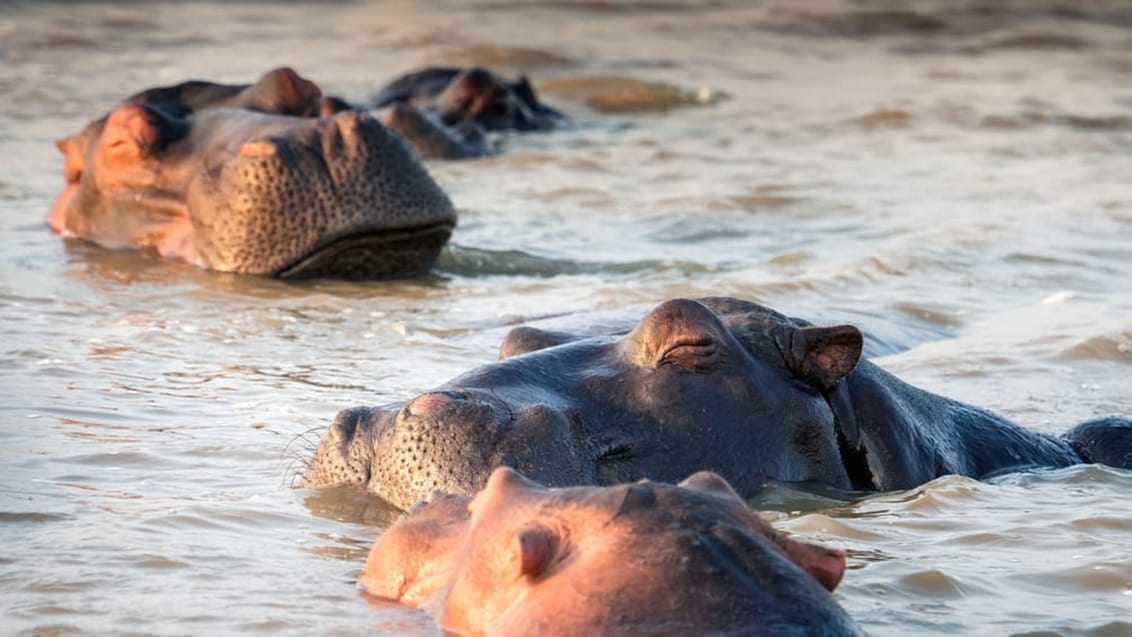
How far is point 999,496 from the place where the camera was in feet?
16.9

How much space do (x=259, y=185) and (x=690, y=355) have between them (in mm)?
3472

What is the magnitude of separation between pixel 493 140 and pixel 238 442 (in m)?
8.61

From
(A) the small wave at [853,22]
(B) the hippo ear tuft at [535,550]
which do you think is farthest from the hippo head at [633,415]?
(A) the small wave at [853,22]

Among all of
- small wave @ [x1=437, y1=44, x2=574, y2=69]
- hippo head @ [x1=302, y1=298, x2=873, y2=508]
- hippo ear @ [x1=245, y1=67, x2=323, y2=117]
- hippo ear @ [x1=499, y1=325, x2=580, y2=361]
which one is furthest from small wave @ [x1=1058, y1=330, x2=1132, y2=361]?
small wave @ [x1=437, y1=44, x2=574, y2=69]

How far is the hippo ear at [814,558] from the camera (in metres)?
3.12

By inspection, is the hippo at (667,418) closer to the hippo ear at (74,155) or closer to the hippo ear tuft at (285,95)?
the hippo ear tuft at (285,95)

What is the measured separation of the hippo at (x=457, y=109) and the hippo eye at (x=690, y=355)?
7.82m

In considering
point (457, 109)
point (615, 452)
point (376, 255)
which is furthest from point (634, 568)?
point (457, 109)

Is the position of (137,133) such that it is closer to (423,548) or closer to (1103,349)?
(1103,349)

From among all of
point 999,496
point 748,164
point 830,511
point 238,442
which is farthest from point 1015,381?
point 748,164

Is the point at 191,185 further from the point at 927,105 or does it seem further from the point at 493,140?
the point at 927,105

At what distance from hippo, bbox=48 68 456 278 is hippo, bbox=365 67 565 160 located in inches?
141

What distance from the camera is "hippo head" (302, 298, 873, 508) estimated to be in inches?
160

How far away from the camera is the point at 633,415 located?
14.6 ft
